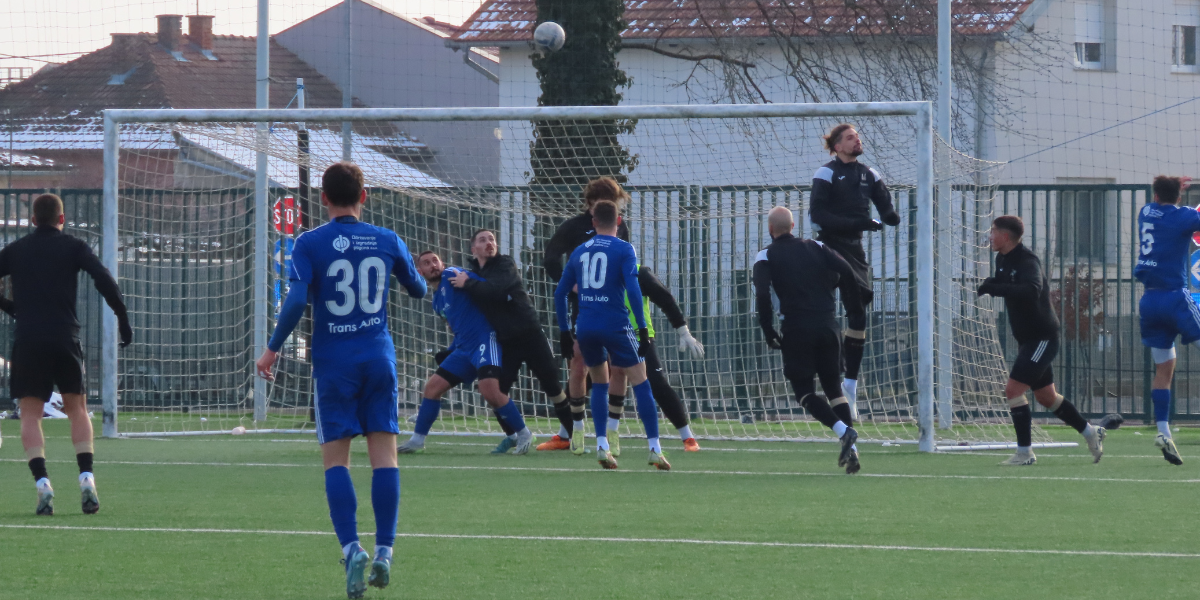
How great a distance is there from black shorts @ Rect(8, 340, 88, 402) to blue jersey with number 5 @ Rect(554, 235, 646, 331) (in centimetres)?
332

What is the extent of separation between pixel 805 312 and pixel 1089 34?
1395 cm

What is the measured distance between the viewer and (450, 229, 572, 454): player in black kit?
1071 centimetres

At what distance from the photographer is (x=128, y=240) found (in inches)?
603

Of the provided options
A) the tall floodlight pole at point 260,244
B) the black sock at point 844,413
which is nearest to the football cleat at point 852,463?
the black sock at point 844,413

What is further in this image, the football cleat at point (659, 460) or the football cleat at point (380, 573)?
the football cleat at point (659, 460)

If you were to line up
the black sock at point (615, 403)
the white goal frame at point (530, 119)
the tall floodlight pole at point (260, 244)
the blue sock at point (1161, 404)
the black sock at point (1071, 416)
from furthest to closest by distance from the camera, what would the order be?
the tall floodlight pole at point (260, 244), the white goal frame at point (530, 119), the black sock at point (615, 403), the blue sock at point (1161, 404), the black sock at point (1071, 416)

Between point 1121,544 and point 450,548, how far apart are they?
10.2ft

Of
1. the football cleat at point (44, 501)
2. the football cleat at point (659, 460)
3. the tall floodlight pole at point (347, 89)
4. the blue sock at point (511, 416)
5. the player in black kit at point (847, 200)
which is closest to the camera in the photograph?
the football cleat at point (44, 501)

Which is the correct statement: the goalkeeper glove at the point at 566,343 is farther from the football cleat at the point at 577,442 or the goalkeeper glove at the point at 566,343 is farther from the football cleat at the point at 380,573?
the football cleat at the point at 380,573

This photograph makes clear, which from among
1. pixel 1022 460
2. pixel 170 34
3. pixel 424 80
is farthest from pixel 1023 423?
pixel 170 34

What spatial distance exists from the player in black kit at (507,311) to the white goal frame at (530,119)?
1333 mm

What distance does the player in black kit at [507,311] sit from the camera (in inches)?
422

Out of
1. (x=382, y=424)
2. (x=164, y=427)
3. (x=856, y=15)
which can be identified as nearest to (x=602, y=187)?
(x=382, y=424)

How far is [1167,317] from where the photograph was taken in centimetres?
1034
